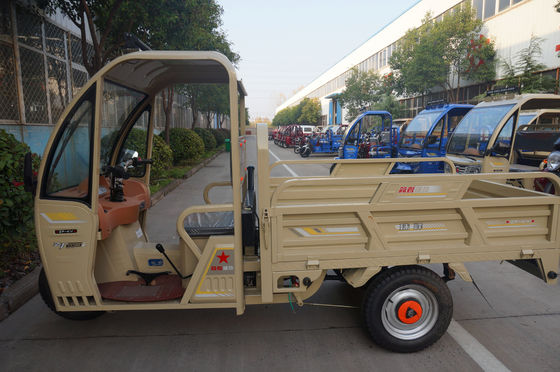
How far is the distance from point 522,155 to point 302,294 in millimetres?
8232

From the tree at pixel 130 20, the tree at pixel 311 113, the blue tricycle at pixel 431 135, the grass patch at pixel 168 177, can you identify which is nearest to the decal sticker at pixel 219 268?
the tree at pixel 130 20

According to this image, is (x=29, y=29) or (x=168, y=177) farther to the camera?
(x=168, y=177)

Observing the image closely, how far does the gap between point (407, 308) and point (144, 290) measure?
220 centimetres

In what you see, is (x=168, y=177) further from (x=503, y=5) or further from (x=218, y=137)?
(x=503, y=5)

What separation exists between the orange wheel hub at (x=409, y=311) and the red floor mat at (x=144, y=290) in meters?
1.80

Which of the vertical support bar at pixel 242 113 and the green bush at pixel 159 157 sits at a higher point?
the vertical support bar at pixel 242 113

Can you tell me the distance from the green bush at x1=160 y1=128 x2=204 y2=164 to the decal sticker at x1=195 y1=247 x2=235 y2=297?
12.5 meters

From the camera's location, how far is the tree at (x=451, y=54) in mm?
22688

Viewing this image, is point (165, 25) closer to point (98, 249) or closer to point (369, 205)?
point (98, 249)

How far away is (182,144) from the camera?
14914 mm

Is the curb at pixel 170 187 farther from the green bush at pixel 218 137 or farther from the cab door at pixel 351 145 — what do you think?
the green bush at pixel 218 137

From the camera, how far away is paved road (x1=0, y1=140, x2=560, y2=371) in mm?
2977

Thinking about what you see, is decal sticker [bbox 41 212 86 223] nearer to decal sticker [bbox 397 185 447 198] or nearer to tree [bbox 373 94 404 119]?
decal sticker [bbox 397 185 447 198]

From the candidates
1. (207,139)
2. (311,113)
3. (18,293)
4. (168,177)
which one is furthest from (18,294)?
(311,113)
